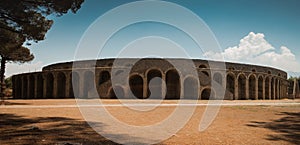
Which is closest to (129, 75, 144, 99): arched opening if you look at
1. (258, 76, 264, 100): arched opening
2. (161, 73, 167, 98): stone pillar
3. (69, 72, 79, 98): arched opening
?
(161, 73, 167, 98): stone pillar

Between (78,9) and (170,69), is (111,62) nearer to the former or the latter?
(170,69)

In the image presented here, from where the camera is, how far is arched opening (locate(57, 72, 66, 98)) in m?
35.1

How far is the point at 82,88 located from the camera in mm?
32531

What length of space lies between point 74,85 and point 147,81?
397 inches

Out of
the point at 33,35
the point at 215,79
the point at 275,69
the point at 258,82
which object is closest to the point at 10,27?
the point at 33,35

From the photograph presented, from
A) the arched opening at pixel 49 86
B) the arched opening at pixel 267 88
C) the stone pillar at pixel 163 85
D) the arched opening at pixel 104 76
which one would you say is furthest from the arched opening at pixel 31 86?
the arched opening at pixel 267 88

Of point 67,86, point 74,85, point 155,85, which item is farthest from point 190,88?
point 67,86

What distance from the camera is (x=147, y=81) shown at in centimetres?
3133

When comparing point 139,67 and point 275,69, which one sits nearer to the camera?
point 139,67

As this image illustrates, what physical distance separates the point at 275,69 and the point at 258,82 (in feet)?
23.3

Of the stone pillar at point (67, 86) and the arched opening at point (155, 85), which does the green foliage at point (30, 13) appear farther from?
the stone pillar at point (67, 86)

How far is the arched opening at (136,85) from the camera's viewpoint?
31175mm

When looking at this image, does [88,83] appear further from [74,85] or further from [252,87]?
[252,87]

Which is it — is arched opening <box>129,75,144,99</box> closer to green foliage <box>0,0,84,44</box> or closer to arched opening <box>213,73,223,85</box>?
arched opening <box>213,73,223,85</box>
